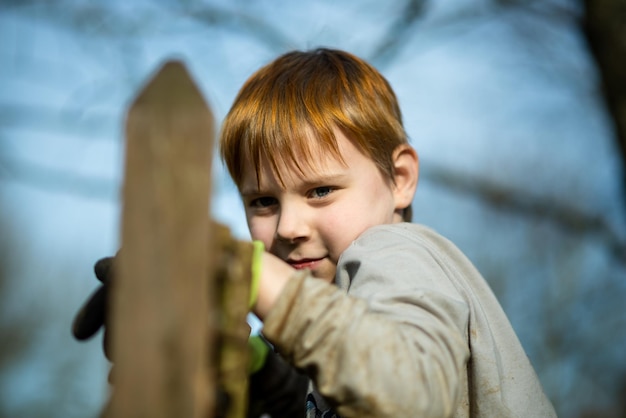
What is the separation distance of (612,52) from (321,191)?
3505 millimetres

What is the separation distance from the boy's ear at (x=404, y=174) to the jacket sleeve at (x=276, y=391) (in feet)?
2.02

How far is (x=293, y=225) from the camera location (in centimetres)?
183

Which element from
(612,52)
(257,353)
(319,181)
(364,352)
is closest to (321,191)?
(319,181)

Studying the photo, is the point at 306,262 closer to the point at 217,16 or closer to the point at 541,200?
the point at 217,16

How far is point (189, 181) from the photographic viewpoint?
93 cm

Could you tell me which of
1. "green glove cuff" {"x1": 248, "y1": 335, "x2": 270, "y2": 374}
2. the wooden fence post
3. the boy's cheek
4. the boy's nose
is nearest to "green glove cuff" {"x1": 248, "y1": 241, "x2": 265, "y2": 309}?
the wooden fence post

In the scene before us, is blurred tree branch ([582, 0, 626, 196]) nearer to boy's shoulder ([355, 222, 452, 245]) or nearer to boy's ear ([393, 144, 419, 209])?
boy's ear ([393, 144, 419, 209])

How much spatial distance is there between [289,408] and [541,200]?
242 inches

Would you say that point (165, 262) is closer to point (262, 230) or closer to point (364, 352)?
point (364, 352)

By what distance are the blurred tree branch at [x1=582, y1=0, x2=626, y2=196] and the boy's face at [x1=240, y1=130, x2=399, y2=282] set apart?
3.28m

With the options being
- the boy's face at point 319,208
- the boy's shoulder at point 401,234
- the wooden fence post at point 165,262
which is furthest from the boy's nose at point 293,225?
the wooden fence post at point 165,262

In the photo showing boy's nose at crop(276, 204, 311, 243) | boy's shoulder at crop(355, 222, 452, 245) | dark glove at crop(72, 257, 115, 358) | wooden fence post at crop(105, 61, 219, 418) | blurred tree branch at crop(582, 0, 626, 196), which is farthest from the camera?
blurred tree branch at crop(582, 0, 626, 196)

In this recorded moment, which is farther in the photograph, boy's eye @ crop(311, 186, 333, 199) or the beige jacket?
boy's eye @ crop(311, 186, 333, 199)

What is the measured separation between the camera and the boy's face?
1.83 meters
